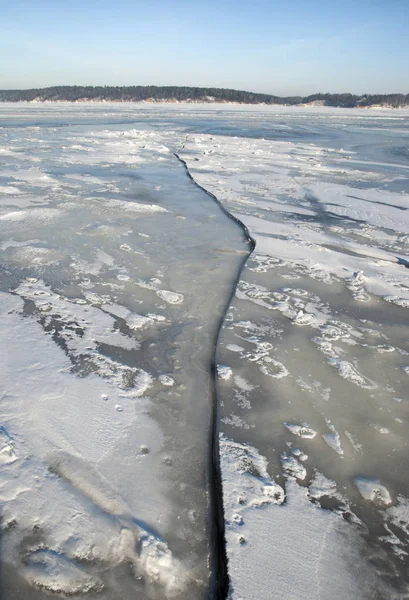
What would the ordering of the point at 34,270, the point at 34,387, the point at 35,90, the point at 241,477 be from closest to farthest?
the point at 241,477
the point at 34,387
the point at 34,270
the point at 35,90

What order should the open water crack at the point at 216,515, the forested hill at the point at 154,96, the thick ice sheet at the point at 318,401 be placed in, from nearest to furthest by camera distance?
the open water crack at the point at 216,515, the thick ice sheet at the point at 318,401, the forested hill at the point at 154,96

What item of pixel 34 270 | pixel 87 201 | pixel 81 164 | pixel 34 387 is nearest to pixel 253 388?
pixel 34 387

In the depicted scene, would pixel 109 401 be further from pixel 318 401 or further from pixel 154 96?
pixel 154 96

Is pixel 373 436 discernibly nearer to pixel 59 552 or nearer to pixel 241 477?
pixel 241 477

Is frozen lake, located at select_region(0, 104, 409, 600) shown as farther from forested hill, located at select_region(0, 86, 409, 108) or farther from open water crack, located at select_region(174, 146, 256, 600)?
forested hill, located at select_region(0, 86, 409, 108)

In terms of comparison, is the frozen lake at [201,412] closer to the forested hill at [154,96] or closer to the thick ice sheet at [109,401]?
the thick ice sheet at [109,401]

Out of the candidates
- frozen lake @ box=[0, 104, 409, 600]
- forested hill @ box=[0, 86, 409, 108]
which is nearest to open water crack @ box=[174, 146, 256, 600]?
frozen lake @ box=[0, 104, 409, 600]

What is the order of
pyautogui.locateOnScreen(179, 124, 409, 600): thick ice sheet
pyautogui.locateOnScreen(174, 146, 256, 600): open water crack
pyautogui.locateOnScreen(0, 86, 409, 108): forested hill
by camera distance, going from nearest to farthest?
pyautogui.locateOnScreen(174, 146, 256, 600): open water crack → pyautogui.locateOnScreen(179, 124, 409, 600): thick ice sheet → pyautogui.locateOnScreen(0, 86, 409, 108): forested hill

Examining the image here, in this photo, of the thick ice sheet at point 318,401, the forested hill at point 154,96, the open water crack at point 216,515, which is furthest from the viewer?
the forested hill at point 154,96

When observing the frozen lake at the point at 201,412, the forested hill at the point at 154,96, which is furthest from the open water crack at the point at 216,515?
the forested hill at the point at 154,96
